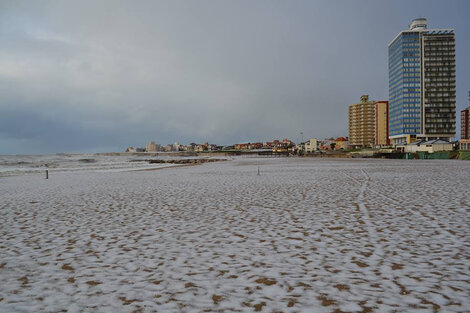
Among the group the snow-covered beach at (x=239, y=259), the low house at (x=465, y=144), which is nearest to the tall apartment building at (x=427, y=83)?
the low house at (x=465, y=144)

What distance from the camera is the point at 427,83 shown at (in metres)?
168

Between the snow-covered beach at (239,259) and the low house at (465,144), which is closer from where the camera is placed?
the snow-covered beach at (239,259)

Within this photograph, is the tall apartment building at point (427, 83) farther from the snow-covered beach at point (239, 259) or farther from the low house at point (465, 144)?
the snow-covered beach at point (239, 259)

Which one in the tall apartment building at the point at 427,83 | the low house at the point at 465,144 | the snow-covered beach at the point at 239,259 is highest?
the tall apartment building at the point at 427,83

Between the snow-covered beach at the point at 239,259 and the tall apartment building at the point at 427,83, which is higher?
the tall apartment building at the point at 427,83

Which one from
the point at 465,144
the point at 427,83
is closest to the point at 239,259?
the point at 465,144

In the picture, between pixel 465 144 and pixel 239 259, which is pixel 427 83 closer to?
pixel 465 144

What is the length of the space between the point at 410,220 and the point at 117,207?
11240 mm

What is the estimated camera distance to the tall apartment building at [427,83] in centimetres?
16725

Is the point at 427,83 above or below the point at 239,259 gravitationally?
above

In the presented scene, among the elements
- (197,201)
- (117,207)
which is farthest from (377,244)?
(117,207)

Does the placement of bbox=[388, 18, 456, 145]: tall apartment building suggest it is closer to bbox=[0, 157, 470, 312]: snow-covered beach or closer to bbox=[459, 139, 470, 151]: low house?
bbox=[459, 139, 470, 151]: low house

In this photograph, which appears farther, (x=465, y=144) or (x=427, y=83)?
(x=427, y=83)

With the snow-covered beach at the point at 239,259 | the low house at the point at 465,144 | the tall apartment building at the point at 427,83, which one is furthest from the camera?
the tall apartment building at the point at 427,83
